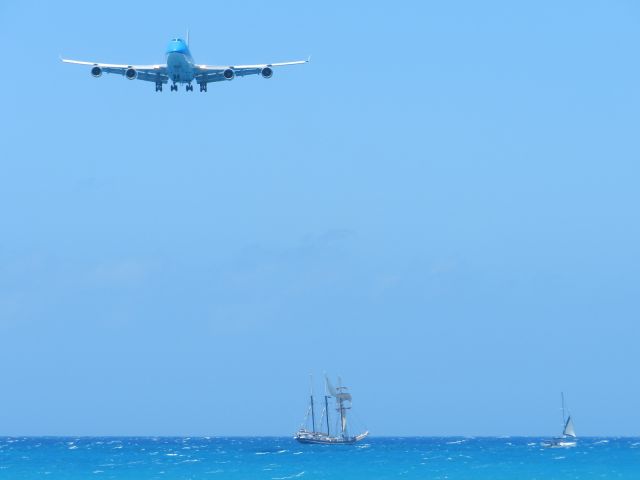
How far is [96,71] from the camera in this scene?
318ft

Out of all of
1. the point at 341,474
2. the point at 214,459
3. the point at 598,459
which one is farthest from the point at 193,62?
the point at 598,459

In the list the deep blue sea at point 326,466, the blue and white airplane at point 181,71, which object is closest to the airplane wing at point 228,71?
the blue and white airplane at point 181,71

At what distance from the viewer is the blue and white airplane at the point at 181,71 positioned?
93688 mm

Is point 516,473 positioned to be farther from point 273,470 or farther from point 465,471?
point 273,470

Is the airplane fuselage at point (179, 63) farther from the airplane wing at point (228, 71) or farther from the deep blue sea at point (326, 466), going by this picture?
the deep blue sea at point (326, 466)

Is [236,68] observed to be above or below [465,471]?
above

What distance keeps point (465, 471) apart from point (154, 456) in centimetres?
6485

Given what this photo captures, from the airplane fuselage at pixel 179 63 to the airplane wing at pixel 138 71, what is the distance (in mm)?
981

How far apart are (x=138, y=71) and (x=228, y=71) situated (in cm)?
655

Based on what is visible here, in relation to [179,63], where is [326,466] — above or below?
below

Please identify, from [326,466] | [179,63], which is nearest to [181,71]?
[179,63]

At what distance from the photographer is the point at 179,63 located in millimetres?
92938

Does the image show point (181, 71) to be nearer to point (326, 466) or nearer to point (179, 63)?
point (179, 63)

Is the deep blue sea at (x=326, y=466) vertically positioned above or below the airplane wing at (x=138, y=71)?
below
